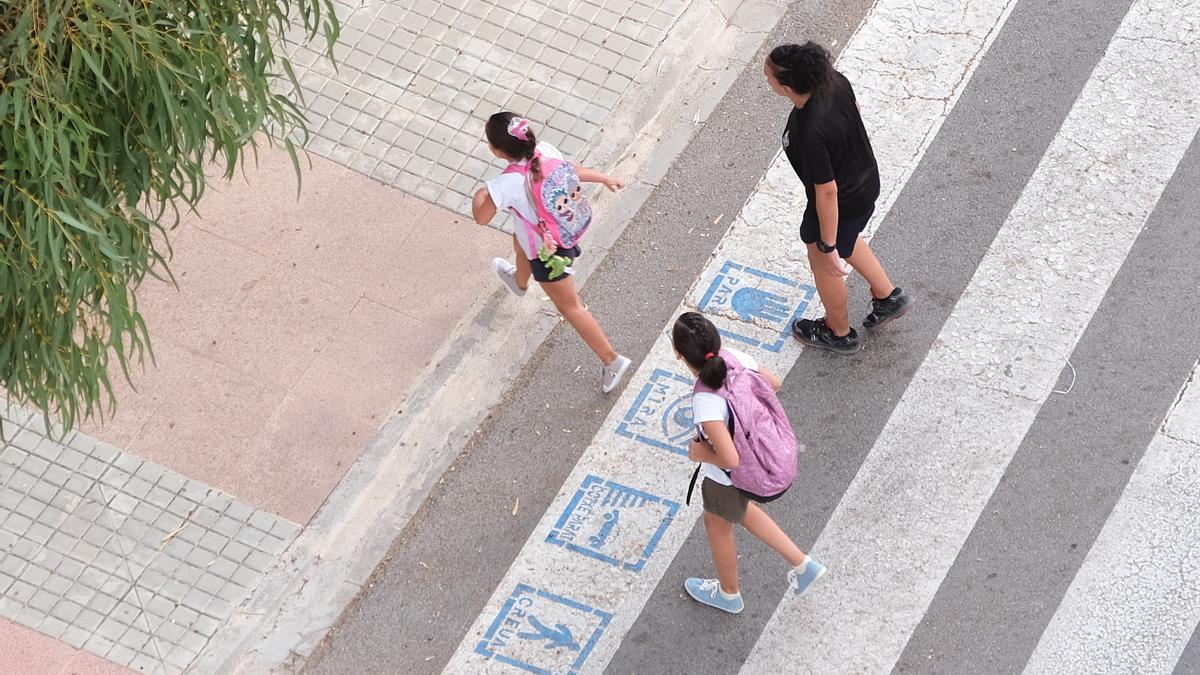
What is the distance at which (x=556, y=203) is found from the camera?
6.80 m

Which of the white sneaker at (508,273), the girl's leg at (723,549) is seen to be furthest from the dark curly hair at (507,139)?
the girl's leg at (723,549)

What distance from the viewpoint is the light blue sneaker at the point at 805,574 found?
6711 millimetres

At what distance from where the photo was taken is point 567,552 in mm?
7188

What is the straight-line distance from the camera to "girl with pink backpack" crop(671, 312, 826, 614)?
229 inches

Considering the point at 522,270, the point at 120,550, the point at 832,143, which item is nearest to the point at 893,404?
the point at 832,143

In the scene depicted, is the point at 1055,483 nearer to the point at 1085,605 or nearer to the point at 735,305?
the point at 1085,605

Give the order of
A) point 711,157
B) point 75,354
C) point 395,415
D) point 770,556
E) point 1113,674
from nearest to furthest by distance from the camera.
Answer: point 75,354 < point 1113,674 < point 770,556 < point 395,415 < point 711,157

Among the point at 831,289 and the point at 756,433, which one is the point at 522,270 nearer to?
the point at 831,289

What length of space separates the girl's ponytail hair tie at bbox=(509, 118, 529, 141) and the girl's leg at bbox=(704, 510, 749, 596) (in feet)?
6.12

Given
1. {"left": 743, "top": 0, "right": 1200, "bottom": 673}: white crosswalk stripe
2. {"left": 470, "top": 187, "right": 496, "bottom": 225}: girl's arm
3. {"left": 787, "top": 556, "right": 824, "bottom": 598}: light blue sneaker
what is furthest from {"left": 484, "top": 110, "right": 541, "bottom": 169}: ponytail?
{"left": 743, "top": 0, "right": 1200, "bottom": 673}: white crosswalk stripe

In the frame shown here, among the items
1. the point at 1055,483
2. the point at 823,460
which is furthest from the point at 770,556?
the point at 1055,483

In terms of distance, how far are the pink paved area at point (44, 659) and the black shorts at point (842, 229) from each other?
3.83m

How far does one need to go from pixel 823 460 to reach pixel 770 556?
614 millimetres

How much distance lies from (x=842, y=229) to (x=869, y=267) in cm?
43
